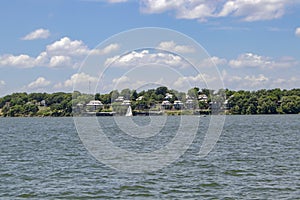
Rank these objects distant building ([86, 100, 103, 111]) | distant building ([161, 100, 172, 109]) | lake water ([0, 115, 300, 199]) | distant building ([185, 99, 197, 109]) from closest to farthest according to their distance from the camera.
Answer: lake water ([0, 115, 300, 199]) < distant building ([86, 100, 103, 111]) < distant building ([161, 100, 172, 109]) < distant building ([185, 99, 197, 109])

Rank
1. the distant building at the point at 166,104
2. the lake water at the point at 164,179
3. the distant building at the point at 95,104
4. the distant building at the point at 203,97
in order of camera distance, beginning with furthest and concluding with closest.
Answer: the distant building at the point at 203,97
the distant building at the point at 166,104
the distant building at the point at 95,104
the lake water at the point at 164,179

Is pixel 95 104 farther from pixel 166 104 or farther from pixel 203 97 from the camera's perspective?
pixel 203 97

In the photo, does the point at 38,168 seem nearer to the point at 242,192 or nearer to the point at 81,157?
the point at 81,157

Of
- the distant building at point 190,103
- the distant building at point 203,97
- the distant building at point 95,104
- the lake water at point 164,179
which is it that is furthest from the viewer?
the distant building at point 203,97

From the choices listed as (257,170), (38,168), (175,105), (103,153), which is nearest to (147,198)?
(257,170)

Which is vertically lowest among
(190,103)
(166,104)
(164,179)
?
(164,179)

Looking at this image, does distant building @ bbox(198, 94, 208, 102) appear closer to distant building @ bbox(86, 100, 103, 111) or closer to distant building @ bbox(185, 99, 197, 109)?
distant building @ bbox(185, 99, 197, 109)

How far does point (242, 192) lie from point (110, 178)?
28.2 ft

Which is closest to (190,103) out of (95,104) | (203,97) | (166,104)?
(203,97)

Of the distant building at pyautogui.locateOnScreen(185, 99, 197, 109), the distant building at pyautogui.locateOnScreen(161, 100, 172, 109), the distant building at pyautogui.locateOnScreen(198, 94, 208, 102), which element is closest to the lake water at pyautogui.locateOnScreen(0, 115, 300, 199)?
the distant building at pyautogui.locateOnScreen(161, 100, 172, 109)

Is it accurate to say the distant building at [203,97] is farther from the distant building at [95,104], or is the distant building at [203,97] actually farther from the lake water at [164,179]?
the lake water at [164,179]

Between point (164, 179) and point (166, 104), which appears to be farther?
point (166, 104)

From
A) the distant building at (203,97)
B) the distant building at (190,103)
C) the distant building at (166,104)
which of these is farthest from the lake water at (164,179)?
the distant building at (203,97)

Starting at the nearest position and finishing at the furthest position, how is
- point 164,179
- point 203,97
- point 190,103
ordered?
1. point 164,179
2. point 190,103
3. point 203,97
